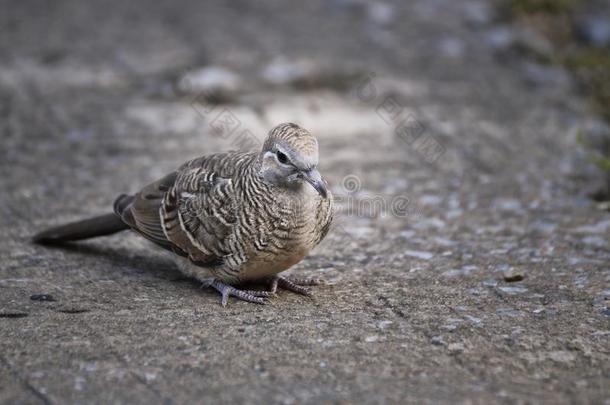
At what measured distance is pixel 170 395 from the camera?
323 centimetres

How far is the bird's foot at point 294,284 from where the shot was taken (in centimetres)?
444

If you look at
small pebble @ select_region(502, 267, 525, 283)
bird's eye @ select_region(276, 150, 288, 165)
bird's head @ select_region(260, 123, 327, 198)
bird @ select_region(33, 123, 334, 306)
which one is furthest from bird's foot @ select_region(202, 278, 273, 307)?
small pebble @ select_region(502, 267, 525, 283)

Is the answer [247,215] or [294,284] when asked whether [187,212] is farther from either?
[294,284]

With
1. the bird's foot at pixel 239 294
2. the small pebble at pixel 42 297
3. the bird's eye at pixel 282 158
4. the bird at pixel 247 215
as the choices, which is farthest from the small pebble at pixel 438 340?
the small pebble at pixel 42 297

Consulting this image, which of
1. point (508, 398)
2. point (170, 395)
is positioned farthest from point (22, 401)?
point (508, 398)

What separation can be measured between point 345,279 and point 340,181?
6.14 ft

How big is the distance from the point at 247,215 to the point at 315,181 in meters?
0.42

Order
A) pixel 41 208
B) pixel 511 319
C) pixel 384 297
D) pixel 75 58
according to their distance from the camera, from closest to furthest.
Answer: pixel 511 319
pixel 384 297
pixel 41 208
pixel 75 58

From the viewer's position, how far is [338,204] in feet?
20.1

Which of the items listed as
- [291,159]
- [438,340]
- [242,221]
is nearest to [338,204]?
[242,221]

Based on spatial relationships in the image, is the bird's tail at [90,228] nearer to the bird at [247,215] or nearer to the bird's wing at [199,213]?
the bird at [247,215]

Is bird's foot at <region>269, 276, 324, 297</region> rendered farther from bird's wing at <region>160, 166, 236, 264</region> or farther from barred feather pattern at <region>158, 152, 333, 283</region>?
bird's wing at <region>160, 166, 236, 264</region>

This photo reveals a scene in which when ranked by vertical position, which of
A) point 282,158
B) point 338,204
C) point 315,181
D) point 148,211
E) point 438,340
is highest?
point 282,158

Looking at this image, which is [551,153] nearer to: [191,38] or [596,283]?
[596,283]
